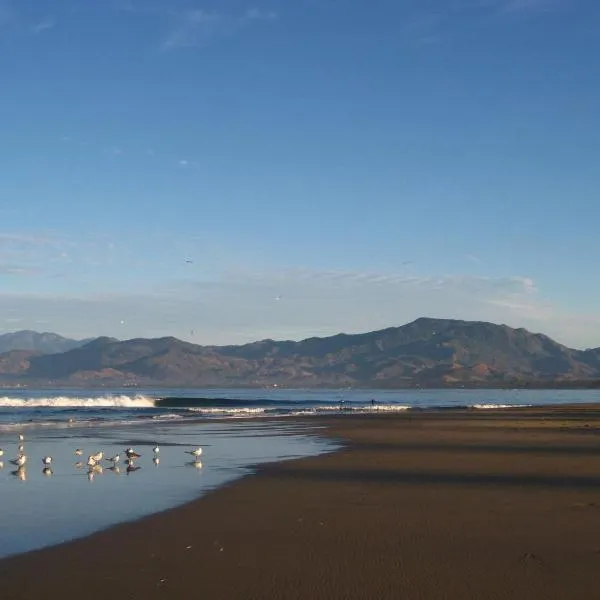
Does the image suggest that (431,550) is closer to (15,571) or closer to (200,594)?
(200,594)

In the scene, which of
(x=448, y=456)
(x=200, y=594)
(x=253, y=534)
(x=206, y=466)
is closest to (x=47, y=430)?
(x=206, y=466)

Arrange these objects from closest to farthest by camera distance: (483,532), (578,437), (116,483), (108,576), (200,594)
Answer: (200,594) → (108,576) → (483,532) → (116,483) → (578,437)

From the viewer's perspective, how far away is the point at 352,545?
1077 cm

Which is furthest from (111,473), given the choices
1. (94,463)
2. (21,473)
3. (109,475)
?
(21,473)

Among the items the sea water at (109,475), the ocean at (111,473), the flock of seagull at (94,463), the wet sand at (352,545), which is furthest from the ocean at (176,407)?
the wet sand at (352,545)

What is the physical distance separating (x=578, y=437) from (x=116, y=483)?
59.4 feet

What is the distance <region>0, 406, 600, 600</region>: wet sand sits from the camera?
349 inches

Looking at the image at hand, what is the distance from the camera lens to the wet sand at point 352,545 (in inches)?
349

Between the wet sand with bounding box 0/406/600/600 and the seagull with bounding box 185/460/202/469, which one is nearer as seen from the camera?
the wet sand with bounding box 0/406/600/600

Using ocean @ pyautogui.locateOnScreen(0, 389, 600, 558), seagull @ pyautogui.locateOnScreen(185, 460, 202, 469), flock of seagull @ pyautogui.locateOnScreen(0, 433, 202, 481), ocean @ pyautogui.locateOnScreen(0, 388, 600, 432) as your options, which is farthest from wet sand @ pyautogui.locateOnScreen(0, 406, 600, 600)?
ocean @ pyautogui.locateOnScreen(0, 388, 600, 432)

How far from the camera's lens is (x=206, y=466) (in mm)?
20703

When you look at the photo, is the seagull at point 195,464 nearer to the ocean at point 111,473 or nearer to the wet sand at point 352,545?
the ocean at point 111,473

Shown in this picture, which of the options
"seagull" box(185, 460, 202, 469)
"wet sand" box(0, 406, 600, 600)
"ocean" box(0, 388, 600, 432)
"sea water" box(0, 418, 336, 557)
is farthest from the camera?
"ocean" box(0, 388, 600, 432)

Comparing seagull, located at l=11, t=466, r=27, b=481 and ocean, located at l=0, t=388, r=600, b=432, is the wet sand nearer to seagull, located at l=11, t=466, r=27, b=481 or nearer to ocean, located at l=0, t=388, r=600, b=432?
seagull, located at l=11, t=466, r=27, b=481
